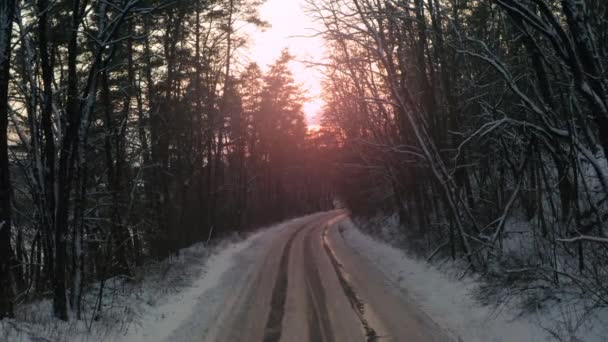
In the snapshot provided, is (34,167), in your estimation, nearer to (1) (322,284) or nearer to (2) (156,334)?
(2) (156,334)

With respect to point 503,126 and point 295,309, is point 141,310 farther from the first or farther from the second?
point 503,126

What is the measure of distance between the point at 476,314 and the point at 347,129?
19335mm

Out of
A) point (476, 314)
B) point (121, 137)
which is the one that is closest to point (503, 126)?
point (476, 314)

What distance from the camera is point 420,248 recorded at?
635 inches

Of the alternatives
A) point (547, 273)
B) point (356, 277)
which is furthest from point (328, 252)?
point (547, 273)

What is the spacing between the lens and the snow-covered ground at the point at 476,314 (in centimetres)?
609

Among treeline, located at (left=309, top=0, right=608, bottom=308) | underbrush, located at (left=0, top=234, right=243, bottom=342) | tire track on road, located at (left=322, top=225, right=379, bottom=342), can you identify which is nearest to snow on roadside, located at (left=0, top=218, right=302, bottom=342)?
underbrush, located at (left=0, top=234, right=243, bottom=342)

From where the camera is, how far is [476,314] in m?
8.23

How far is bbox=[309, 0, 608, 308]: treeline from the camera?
637cm

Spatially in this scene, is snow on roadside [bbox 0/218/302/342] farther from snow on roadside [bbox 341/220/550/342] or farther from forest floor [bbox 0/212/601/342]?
snow on roadside [bbox 341/220/550/342]

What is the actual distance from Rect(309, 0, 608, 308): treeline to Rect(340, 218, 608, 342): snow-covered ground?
1.23ft

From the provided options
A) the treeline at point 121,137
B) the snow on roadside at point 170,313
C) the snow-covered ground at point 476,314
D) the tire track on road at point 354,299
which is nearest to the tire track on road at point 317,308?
the tire track on road at point 354,299

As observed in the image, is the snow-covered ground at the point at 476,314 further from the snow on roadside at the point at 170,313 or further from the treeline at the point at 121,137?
the treeline at the point at 121,137

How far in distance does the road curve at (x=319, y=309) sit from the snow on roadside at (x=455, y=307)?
34cm
